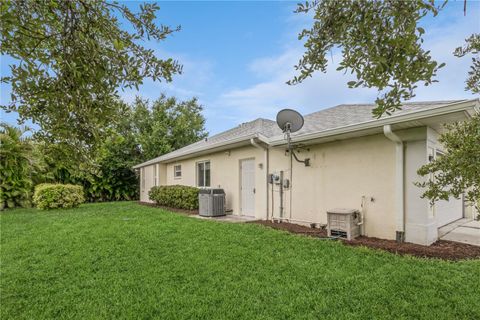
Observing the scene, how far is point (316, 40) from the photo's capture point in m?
1.95

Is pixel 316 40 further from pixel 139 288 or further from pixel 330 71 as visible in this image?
pixel 139 288

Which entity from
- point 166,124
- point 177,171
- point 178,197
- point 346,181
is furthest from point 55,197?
point 346,181

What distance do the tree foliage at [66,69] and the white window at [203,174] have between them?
36.3 ft

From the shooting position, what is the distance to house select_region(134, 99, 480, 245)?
5.83 metres

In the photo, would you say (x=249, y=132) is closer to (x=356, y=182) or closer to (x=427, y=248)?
(x=356, y=182)

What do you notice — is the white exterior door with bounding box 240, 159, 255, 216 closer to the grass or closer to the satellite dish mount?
the satellite dish mount

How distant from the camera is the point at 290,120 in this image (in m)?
Result: 8.21

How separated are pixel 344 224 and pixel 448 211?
3836 mm

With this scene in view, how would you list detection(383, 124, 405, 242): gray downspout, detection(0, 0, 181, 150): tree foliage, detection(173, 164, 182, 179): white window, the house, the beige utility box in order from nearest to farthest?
1. detection(0, 0, 181, 150): tree foliage
2. the house
3. detection(383, 124, 405, 242): gray downspout
4. the beige utility box
5. detection(173, 164, 182, 179): white window

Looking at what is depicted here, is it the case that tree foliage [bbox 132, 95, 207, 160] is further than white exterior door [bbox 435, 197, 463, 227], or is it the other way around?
tree foliage [bbox 132, 95, 207, 160]

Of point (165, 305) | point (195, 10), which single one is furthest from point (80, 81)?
point (165, 305)

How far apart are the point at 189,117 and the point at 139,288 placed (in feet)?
75.5

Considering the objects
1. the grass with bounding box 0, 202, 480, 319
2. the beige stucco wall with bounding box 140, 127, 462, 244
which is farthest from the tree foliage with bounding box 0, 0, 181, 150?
the beige stucco wall with bounding box 140, 127, 462, 244

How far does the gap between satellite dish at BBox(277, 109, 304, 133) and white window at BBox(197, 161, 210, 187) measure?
550 centimetres
